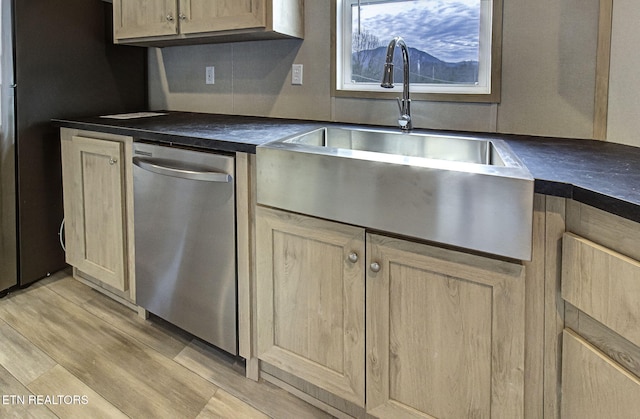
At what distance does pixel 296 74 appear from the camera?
221 cm

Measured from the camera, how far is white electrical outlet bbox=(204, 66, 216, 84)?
2510 millimetres

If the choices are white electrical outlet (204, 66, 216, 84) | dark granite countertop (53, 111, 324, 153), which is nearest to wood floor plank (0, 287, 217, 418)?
dark granite countertop (53, 111, 324, 153)

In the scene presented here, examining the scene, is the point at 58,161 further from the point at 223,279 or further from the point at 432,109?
the point at 432,109

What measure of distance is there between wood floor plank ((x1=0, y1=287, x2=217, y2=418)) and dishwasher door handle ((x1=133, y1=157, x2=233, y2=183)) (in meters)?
0.76

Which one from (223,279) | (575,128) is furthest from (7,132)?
(575,128)

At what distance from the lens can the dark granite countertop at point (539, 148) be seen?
35.9 inches

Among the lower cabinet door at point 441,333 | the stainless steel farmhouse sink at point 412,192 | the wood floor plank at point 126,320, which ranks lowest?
the wood floor plank at point 126,320

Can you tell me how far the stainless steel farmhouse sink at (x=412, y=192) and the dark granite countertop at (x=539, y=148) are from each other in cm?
7

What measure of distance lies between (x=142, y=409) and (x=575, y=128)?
1814 millimetres

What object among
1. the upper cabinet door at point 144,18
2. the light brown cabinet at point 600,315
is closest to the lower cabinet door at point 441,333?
the light brown cabinet at point 600,315

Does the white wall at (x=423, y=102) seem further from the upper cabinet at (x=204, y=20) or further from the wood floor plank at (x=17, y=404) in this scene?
the wood floor plank at (x=17, y=404)

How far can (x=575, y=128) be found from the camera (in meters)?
1.61

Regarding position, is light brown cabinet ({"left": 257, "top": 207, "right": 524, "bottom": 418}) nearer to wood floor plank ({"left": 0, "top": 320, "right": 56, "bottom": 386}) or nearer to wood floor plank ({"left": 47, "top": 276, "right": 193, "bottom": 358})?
wood floor plank ({"left": 47, "top": 276, "right": 193, "bottom": 358})

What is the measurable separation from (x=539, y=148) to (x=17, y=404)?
1.95m
